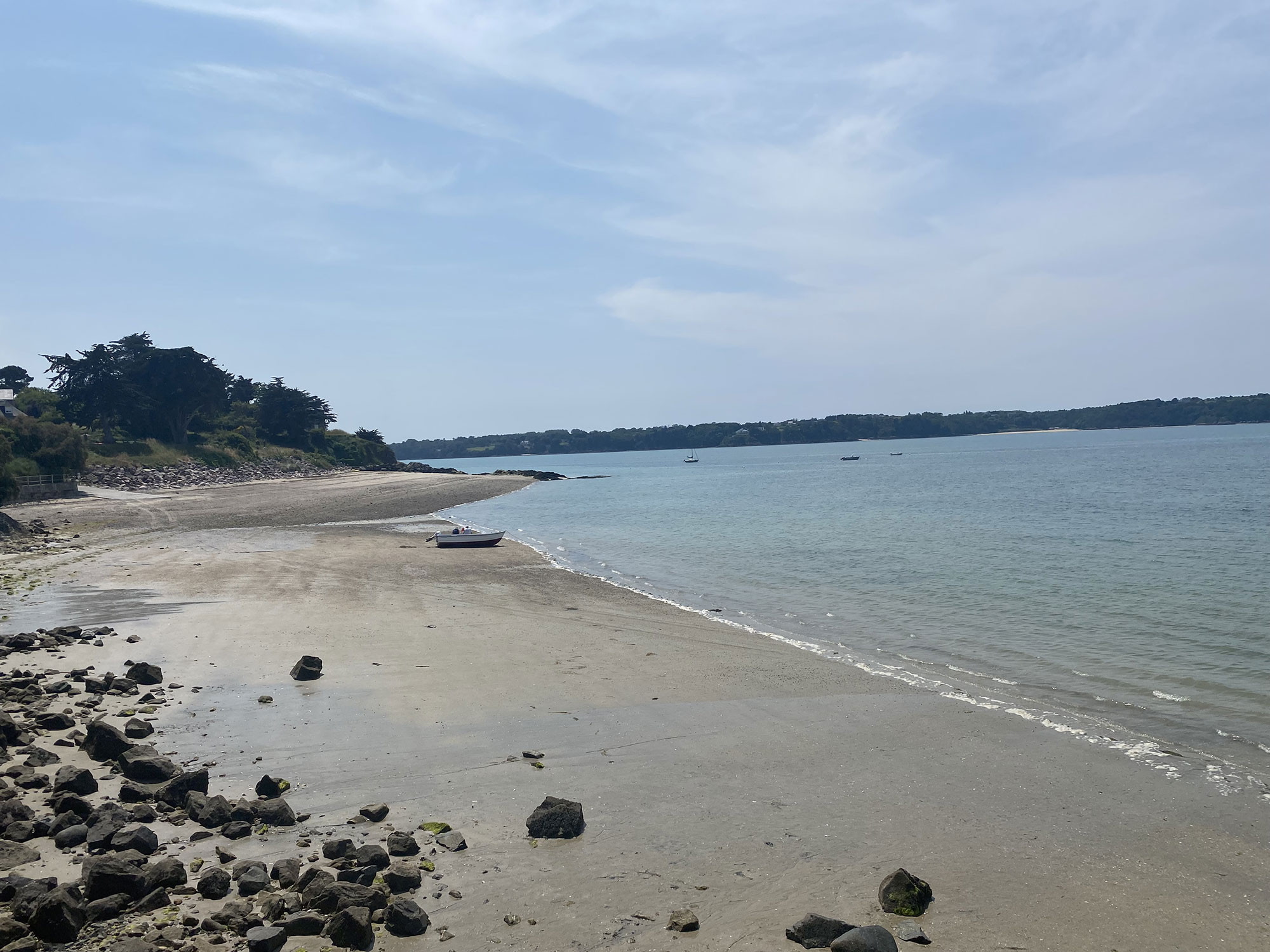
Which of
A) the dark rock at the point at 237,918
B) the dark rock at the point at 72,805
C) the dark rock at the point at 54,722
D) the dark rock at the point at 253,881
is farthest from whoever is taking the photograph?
the dark rock at the point at 54,722

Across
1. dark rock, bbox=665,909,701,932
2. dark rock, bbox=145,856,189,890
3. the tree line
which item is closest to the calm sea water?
dark rock, bbox=665,909,701,932

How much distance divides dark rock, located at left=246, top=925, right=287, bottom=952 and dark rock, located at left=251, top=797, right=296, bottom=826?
1869mm

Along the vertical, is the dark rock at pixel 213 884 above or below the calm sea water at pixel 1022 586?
above

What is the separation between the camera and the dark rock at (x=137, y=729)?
30.9 ft

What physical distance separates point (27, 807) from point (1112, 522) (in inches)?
1586

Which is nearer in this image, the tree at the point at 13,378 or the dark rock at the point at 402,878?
the dark rock at the point at 402,878

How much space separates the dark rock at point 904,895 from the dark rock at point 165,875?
5.08m

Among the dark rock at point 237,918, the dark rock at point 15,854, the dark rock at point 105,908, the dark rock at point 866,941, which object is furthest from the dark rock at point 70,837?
the dark rock at point 866,941

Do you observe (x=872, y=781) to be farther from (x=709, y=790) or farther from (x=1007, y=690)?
(x=1007, y=690)

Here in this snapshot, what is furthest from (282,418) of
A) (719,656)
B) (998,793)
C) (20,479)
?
(998,793)

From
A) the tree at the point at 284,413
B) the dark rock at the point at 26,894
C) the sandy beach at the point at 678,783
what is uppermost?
the tree at the point at 284,413

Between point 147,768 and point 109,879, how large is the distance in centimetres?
254

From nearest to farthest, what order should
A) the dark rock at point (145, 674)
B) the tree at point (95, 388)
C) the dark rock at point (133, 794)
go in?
the dark rock at point (133, 794) < the dark rock at point (145, 674) < the tree at point (95, 388)

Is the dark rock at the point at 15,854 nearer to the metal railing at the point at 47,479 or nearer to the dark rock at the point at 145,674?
the dark rock at the point at 145,674
